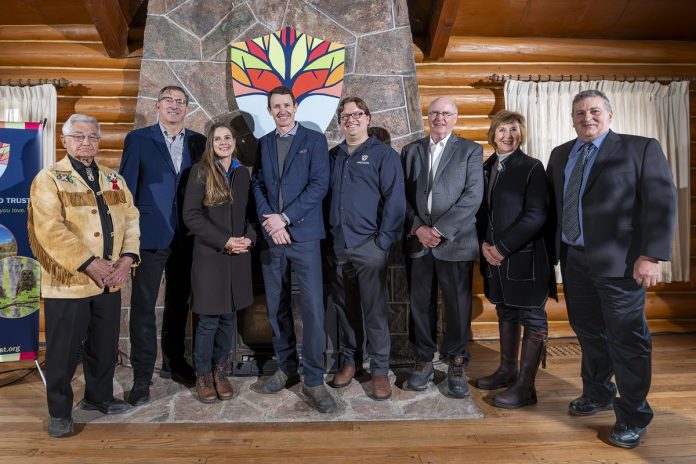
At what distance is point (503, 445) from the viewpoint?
2312 millimetres

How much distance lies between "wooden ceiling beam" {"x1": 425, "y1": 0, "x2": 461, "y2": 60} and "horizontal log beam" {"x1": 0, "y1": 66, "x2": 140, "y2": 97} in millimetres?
2522

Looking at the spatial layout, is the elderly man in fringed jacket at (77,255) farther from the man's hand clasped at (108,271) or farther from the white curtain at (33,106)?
the white curtain at (33,106)

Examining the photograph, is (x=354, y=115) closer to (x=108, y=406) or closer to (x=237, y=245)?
(x=237, y=245)

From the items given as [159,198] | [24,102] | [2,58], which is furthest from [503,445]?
[2,58]

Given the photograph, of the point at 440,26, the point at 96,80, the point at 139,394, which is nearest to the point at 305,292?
the point at 139,394

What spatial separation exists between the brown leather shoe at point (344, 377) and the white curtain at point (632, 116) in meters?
2.40

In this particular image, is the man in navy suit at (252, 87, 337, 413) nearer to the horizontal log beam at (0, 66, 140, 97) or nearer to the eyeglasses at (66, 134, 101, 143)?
the eyeglasses at (66, 134, 101, 143)

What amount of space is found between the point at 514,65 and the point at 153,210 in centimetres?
324

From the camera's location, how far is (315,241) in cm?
277

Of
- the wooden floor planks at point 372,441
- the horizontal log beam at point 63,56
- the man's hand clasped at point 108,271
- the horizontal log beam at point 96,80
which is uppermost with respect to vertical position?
the horizontal log beam at point 63,56

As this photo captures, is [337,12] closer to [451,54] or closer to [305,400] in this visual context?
[451,54]

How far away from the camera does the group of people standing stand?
2.41 meters

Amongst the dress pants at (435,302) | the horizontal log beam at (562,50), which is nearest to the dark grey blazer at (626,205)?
the dress pants at (435,302)

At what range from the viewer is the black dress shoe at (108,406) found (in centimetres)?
264
